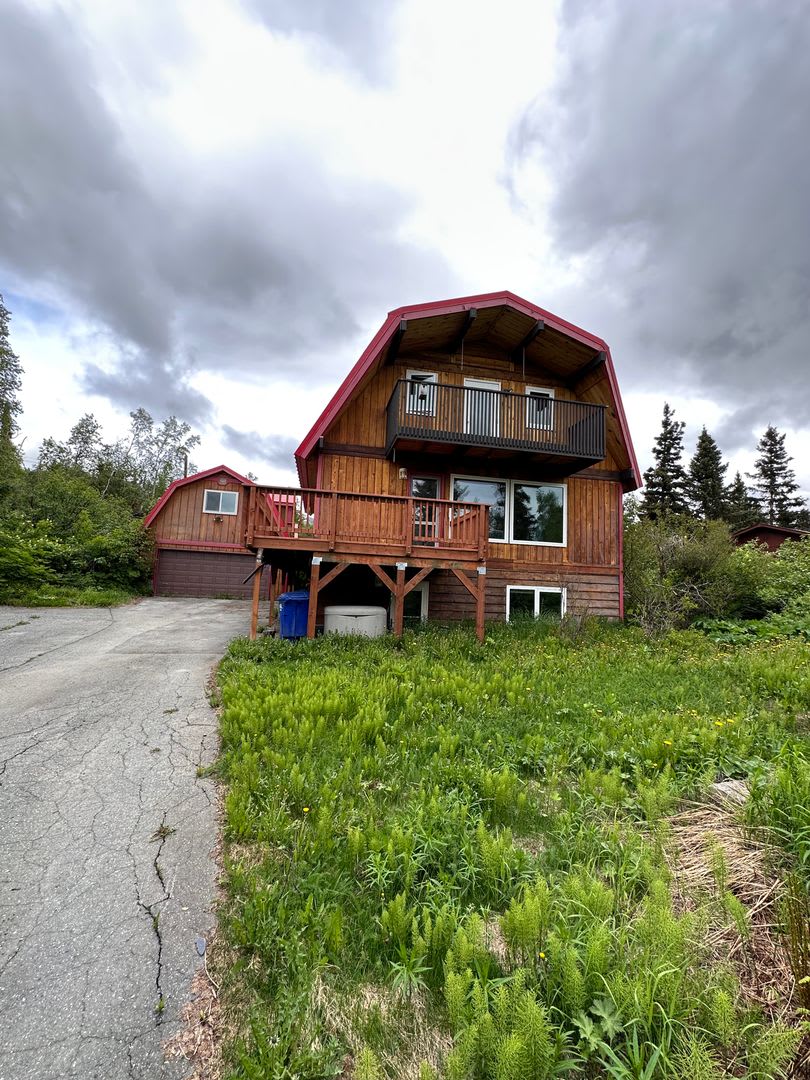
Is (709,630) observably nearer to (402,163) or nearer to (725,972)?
(725,972)

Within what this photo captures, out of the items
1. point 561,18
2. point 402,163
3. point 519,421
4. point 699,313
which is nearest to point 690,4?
point 561,18

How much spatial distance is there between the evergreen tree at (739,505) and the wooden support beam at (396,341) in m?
33.5

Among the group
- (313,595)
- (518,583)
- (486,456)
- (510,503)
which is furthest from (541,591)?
(313,595)

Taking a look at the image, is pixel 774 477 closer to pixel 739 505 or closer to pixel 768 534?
pixel 739 505

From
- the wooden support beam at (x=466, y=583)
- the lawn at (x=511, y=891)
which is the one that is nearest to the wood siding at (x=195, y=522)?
the wooden support beam at (x=466, y=583)

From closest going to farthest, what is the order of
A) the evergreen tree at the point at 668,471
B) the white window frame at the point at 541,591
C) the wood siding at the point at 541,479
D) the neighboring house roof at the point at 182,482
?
the wood siding at the point at 541,479
the white window frame at the point at 541,591
the neighboring house roof at the point at 182,482
the evergreen tree at the point at 668,471

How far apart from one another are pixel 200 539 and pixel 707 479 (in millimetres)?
35871

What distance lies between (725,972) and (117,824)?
3.53 m

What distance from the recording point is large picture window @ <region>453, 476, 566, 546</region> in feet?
40.3

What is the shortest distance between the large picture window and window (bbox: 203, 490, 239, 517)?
12.9 metres

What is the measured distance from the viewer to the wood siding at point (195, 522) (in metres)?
20.5

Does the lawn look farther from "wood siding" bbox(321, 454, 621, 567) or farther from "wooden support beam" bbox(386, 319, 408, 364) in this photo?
"wooden support beam" bbox(386, 319, 408, 364)

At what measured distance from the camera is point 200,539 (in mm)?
20719

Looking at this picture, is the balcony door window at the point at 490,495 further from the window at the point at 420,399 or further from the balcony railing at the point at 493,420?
the window at the point at 420,399
